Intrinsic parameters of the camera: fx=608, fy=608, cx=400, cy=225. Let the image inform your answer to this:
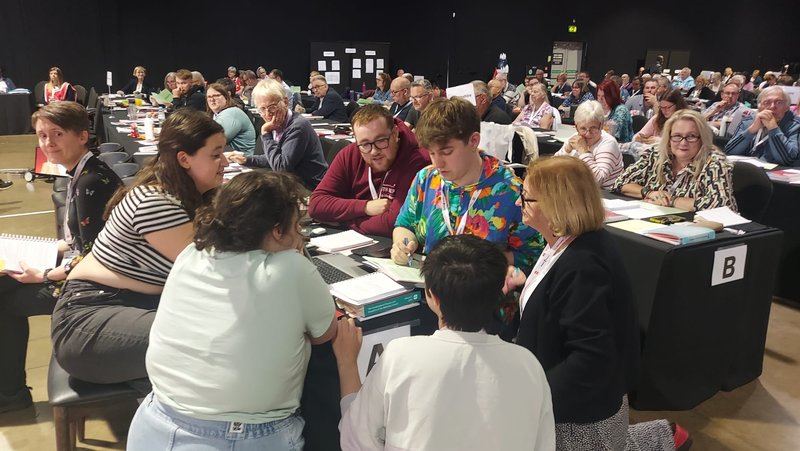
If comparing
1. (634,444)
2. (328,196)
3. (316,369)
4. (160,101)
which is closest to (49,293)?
(328,196)

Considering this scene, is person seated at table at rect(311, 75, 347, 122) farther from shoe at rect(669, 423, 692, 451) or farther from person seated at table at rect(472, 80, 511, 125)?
shoe at rect(669, 423, 692, 451)

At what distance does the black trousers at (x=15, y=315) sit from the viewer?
247 cm

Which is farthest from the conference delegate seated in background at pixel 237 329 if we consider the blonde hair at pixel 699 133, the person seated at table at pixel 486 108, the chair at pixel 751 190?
the person seated at table at pixel 486 108

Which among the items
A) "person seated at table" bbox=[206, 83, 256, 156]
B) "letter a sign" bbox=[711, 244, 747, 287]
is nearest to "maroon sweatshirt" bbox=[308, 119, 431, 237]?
"letter a sign" bbox=[711, 244, 747, 287]

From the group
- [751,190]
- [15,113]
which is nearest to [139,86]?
[15,113]

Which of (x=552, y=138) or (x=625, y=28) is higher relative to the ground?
(x=625, y=28)

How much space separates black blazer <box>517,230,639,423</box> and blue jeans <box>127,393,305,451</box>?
0.71 m

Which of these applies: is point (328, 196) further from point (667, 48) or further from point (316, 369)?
point (667, 48)

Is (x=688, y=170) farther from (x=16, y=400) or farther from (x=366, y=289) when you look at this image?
(x=16, y=400)

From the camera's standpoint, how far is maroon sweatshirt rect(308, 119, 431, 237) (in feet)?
8.81

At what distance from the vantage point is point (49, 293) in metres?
2.48

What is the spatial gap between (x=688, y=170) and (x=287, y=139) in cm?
233

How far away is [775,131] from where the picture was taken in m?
4.48

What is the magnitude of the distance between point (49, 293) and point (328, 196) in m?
1.23
